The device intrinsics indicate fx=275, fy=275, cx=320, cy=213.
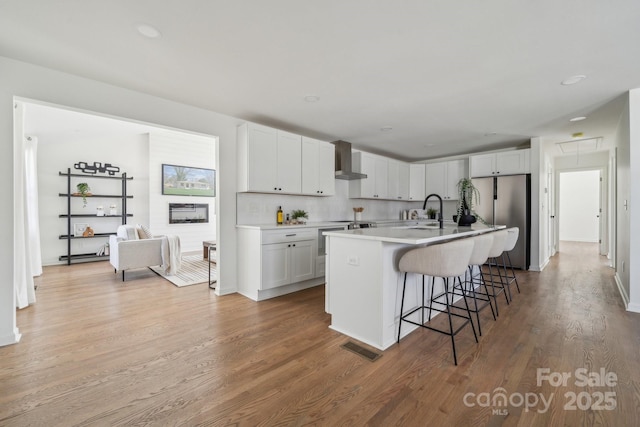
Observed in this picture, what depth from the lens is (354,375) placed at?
185 centimetres

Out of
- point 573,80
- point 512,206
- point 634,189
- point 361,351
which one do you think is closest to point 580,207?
point 512,206

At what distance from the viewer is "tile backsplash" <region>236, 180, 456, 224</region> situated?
3.97 meters

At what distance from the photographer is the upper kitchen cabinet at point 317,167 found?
4281 millimetres

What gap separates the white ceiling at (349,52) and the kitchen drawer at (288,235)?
1.57 m

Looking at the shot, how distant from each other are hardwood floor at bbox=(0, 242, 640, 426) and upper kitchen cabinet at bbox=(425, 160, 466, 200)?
335 centimetres

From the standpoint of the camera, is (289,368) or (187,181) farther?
(187,181)

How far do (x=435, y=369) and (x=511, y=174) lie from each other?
4.73m

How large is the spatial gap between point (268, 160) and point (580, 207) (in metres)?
10.6

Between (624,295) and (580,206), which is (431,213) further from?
(580,206)

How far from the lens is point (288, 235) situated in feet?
12.0

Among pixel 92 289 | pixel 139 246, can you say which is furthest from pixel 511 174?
pixel 92 289

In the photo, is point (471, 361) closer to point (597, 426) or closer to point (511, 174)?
point (597, 426)

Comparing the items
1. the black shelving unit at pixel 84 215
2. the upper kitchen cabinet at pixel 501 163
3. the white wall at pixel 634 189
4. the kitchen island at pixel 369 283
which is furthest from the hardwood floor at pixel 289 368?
the black shelving unit at pixel 84 215

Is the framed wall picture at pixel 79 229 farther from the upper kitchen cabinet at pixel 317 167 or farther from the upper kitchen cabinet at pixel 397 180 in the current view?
the upper kitchen cabinet at pixel 397 180
